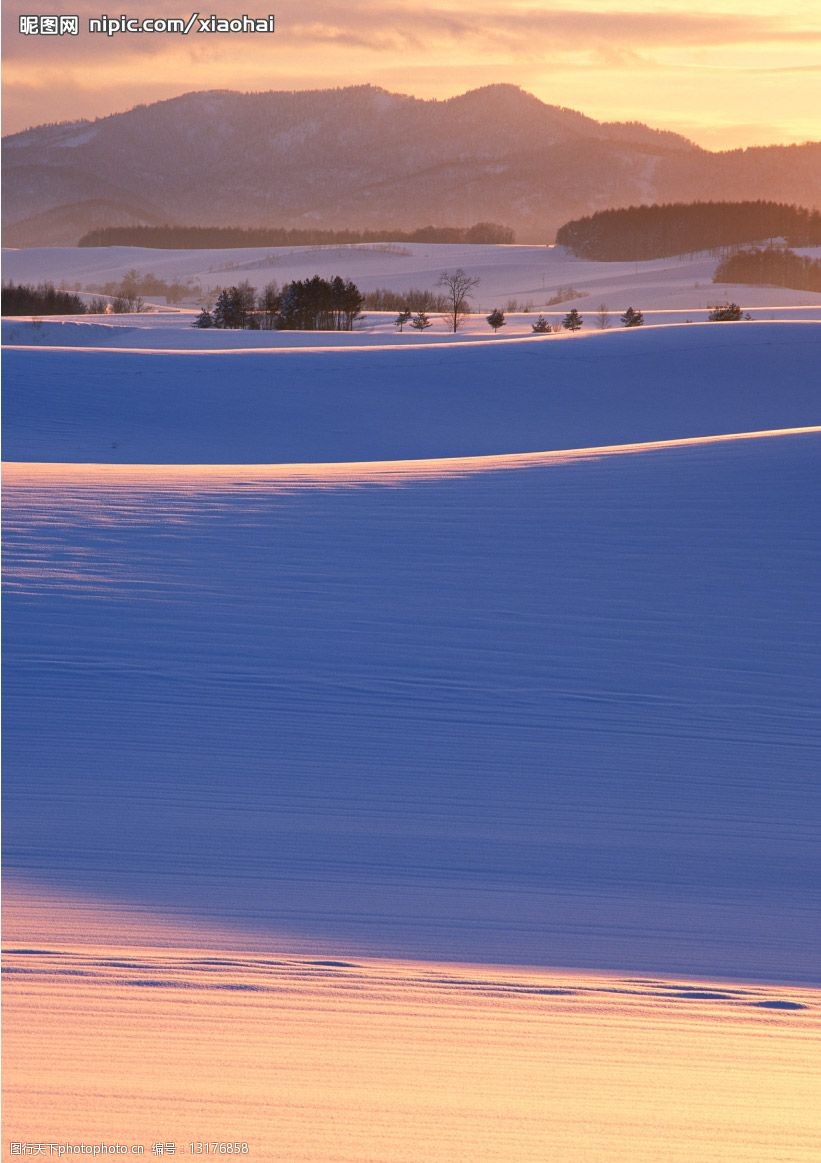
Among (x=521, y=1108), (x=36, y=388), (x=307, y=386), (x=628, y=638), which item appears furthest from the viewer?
(x=307, y=386)

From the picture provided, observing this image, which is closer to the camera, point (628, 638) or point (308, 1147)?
point (308, 1147)

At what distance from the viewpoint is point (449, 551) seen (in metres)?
9.84

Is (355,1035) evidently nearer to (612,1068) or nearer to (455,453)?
(612,1068)

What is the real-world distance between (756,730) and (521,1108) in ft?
12.7

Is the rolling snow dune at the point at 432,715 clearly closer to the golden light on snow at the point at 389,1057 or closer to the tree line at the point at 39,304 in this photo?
the golden light on snow at the point at 389,1057

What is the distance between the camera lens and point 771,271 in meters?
87.7

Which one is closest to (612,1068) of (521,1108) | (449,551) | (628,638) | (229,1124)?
(521,1108)

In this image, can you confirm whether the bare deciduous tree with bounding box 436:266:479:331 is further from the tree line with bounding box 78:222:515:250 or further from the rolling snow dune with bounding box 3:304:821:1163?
the tree line with bounding box 78:222:515:250

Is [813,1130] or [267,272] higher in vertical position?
[267,272]

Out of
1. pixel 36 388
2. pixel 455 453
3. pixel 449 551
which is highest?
pixel 36 388

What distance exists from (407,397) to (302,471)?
13242 mm

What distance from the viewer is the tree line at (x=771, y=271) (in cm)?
8681

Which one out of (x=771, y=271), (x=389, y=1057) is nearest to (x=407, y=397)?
(x=389, y=1057)

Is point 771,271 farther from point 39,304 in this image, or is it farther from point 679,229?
point 39,304
